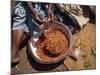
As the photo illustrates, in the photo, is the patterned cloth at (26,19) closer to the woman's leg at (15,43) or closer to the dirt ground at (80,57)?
the woman's leg at (15,43)

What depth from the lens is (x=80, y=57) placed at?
5.36ft

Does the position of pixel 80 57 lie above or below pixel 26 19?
below

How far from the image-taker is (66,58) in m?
1.58

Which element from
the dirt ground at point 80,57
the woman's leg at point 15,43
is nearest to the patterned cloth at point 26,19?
the woman's leg at point 15,43

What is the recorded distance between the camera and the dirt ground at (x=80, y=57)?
1.49 metres

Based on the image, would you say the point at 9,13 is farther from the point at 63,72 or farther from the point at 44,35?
the point at 63,72

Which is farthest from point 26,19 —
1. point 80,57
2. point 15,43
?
point 80,57

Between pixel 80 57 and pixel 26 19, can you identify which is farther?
pixel 80 57

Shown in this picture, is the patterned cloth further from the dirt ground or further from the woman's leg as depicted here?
the dirt ground

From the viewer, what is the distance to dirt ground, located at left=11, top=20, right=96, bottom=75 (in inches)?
58.6

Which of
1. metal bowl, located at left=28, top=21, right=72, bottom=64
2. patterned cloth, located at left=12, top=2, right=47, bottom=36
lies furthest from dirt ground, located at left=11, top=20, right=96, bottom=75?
patterned cloth, located at left=12, top=2, right=47, bottom=36

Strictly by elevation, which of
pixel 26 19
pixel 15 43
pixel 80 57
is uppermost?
pixel 26 19

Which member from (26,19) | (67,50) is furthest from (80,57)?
(26,19)

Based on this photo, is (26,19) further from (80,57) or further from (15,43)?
(80,57)
